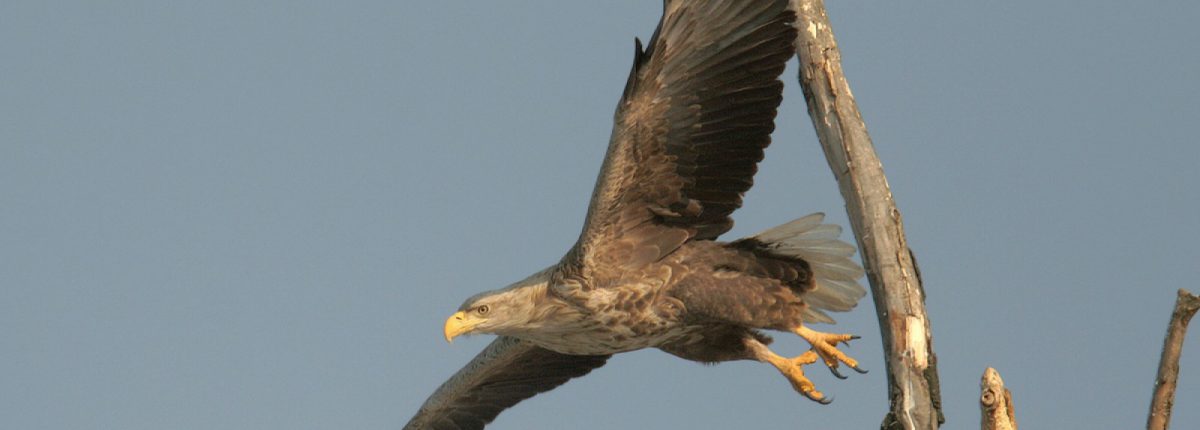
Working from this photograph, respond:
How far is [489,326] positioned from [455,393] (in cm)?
206

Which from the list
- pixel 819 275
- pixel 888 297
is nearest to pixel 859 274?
pixel 819 275

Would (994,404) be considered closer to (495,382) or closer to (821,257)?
(821,257)

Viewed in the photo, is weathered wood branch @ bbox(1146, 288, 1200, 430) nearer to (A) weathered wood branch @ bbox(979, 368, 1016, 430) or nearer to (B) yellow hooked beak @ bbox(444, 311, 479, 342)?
(A) weathered wood branch @ bbox(979, 368, 1016, 430)

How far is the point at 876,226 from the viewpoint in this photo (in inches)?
298

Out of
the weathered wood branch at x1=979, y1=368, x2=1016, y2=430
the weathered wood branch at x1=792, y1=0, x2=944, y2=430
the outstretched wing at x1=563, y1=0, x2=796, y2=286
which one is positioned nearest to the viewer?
the weathered wood branch at x1=979, y1=368, x2=1016, y2=430

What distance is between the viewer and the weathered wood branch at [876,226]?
724 cm

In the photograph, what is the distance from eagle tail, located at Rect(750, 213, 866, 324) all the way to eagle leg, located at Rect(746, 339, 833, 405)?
29cm

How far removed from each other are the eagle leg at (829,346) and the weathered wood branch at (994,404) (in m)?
1.05

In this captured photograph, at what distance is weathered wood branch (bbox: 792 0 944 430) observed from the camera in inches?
285

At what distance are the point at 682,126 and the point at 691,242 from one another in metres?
0.61

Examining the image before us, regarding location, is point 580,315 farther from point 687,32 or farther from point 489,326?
point 687,32

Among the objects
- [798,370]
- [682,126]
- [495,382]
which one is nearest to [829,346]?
[798,370]

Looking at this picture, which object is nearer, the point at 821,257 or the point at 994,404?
the point at 994,404

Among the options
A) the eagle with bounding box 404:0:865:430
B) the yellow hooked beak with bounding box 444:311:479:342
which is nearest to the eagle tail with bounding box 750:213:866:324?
the eagle with bounding box 404:0:865:430
